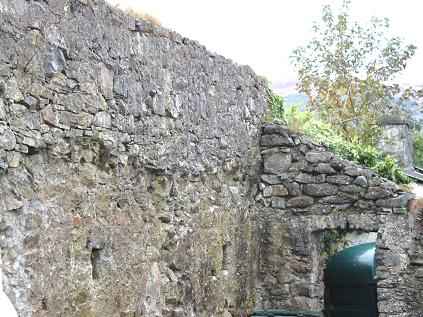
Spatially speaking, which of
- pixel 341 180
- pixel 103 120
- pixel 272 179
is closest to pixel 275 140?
pixel 272 179

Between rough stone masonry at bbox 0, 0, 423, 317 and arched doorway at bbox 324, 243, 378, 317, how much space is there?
213 cm

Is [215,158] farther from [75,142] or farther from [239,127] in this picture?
[75,142]

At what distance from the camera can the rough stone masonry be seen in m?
3.95

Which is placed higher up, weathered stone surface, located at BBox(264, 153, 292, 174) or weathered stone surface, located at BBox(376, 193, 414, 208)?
weathered stone surface, located at BBox(264, 153, 292, 174)

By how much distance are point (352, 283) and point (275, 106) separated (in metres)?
3.92

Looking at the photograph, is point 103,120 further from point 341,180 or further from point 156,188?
point 341,180

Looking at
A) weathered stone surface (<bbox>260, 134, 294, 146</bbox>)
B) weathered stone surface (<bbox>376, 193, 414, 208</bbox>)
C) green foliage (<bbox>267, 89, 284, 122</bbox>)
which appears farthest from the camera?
green foliage (<bbox>267, 89, 284, 122</bbox>)

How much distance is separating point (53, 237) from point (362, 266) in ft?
26.1

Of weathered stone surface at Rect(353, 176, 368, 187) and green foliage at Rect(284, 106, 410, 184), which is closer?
weathered stone surface at Rect(353, 176, 368, 187)

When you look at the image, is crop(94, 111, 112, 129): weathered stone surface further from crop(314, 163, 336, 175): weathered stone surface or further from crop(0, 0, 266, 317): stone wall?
crop(314, 163, 336, 175): weathered stone surface

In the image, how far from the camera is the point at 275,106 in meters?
8.83

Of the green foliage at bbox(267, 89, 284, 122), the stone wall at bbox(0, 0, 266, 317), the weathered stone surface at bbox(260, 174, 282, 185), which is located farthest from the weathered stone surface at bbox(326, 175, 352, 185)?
the stone wall at bbox(0, 0, 266, 317)

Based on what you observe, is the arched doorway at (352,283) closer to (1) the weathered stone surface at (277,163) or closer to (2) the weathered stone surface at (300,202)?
(2) the weathered stone surface at (300,202)

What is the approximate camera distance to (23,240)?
3.86 metres
